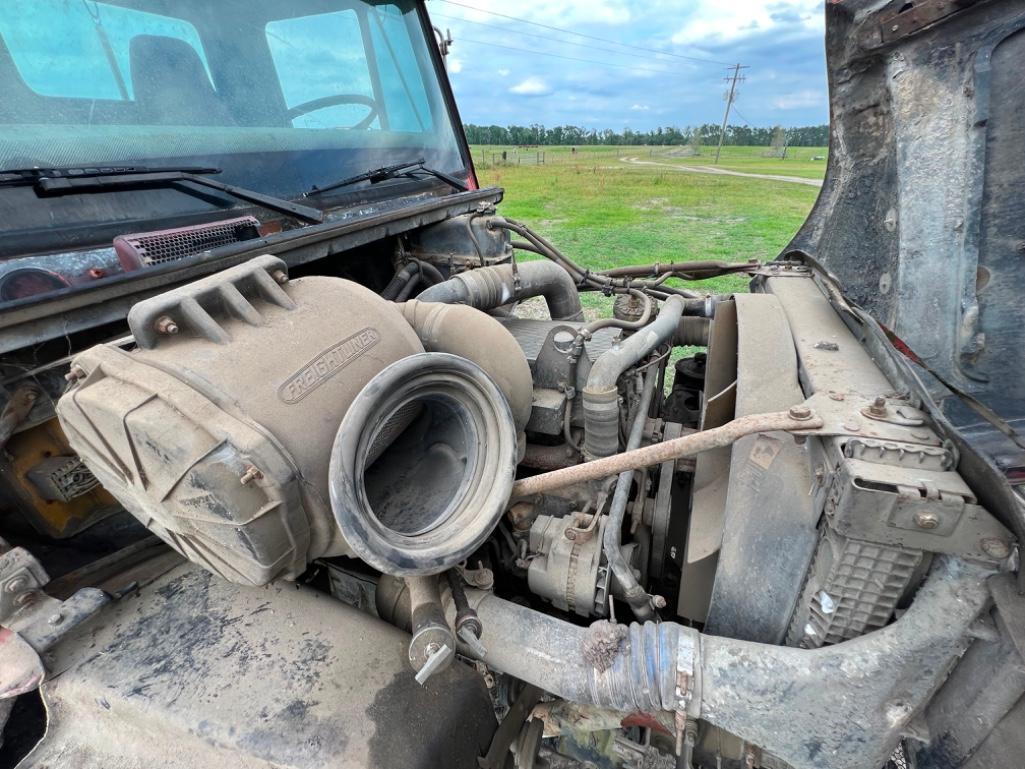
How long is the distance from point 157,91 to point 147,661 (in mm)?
1651

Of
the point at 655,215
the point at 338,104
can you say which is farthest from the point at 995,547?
the point at 655,215

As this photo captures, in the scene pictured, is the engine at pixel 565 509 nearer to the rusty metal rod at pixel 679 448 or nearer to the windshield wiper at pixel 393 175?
the rusty metal rod at pixel 679 448

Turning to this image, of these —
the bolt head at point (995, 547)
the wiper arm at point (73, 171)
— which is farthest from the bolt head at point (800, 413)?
the wiper arm at point (73, 171)

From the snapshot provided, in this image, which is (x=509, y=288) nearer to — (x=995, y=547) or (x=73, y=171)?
(x=73, y=171)

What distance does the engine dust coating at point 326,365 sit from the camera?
1134 millimetres

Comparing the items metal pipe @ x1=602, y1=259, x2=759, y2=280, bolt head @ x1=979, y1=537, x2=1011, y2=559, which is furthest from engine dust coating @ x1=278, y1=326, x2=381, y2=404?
metal pipe @ x1=602, y1=259, x2=759, y2=280

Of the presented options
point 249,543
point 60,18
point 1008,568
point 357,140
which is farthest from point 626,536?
point 60,18

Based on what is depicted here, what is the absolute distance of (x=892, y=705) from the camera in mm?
1068

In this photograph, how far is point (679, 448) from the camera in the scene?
1.24m

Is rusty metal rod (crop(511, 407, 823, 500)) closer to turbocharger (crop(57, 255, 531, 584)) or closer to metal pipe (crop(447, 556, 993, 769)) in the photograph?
turbocharger (crop(57, 255, 531, 584))

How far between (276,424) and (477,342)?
66 cm

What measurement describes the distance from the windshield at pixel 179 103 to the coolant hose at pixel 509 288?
61cm

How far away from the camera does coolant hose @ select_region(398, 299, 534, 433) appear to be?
5.12 ft

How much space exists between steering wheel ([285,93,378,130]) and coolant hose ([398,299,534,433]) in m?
1.10
